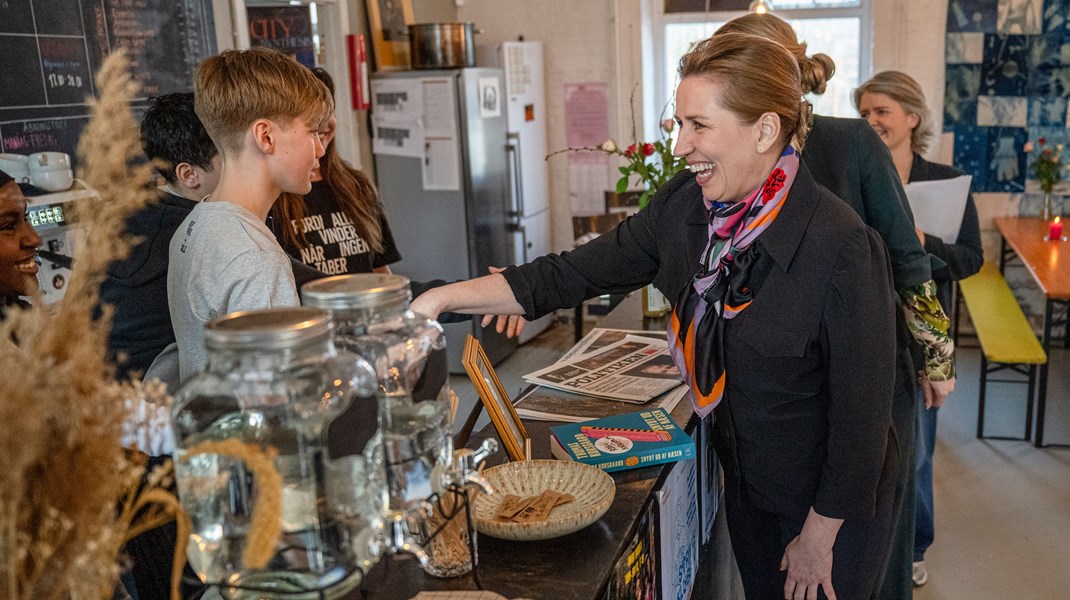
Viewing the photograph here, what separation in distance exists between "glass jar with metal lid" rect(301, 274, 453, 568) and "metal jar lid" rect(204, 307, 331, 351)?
0.12 m

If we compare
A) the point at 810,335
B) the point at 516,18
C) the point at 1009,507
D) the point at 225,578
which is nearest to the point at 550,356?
the point at 516,18

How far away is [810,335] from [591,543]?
1.84ft

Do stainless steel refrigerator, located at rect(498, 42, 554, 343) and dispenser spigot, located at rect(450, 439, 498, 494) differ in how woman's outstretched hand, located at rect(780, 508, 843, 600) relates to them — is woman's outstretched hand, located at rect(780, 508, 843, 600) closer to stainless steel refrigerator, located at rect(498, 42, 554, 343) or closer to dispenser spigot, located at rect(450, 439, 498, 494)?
dispenser spigot, located at rect(450, 439, 498, 494)

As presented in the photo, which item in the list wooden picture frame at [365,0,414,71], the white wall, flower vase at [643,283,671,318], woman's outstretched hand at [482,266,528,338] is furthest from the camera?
the white wall

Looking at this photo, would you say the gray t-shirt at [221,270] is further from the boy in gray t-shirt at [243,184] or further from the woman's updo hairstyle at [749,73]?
the woman's updo hairstyle at [749,73]

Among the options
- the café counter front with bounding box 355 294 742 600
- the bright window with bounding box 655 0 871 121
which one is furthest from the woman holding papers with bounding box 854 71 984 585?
the bright window with bounding box 655 0 871 121

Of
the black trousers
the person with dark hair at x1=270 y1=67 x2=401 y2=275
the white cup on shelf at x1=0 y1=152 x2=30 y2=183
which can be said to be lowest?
the black trousers

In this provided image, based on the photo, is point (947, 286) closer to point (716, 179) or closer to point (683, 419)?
point (683, 419)

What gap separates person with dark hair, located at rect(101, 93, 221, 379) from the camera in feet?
6.73

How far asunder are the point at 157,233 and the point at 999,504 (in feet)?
10.8

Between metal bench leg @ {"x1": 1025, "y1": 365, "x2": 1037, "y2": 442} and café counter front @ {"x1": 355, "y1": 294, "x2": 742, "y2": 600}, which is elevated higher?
café counter front @ {"x1": 355, "y1": 294, "x2": 742, "y2": 600}

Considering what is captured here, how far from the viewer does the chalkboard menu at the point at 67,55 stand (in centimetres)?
308

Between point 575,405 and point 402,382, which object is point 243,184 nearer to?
Answer: point 402,382

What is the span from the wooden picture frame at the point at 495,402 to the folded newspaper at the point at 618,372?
1.67 feet
